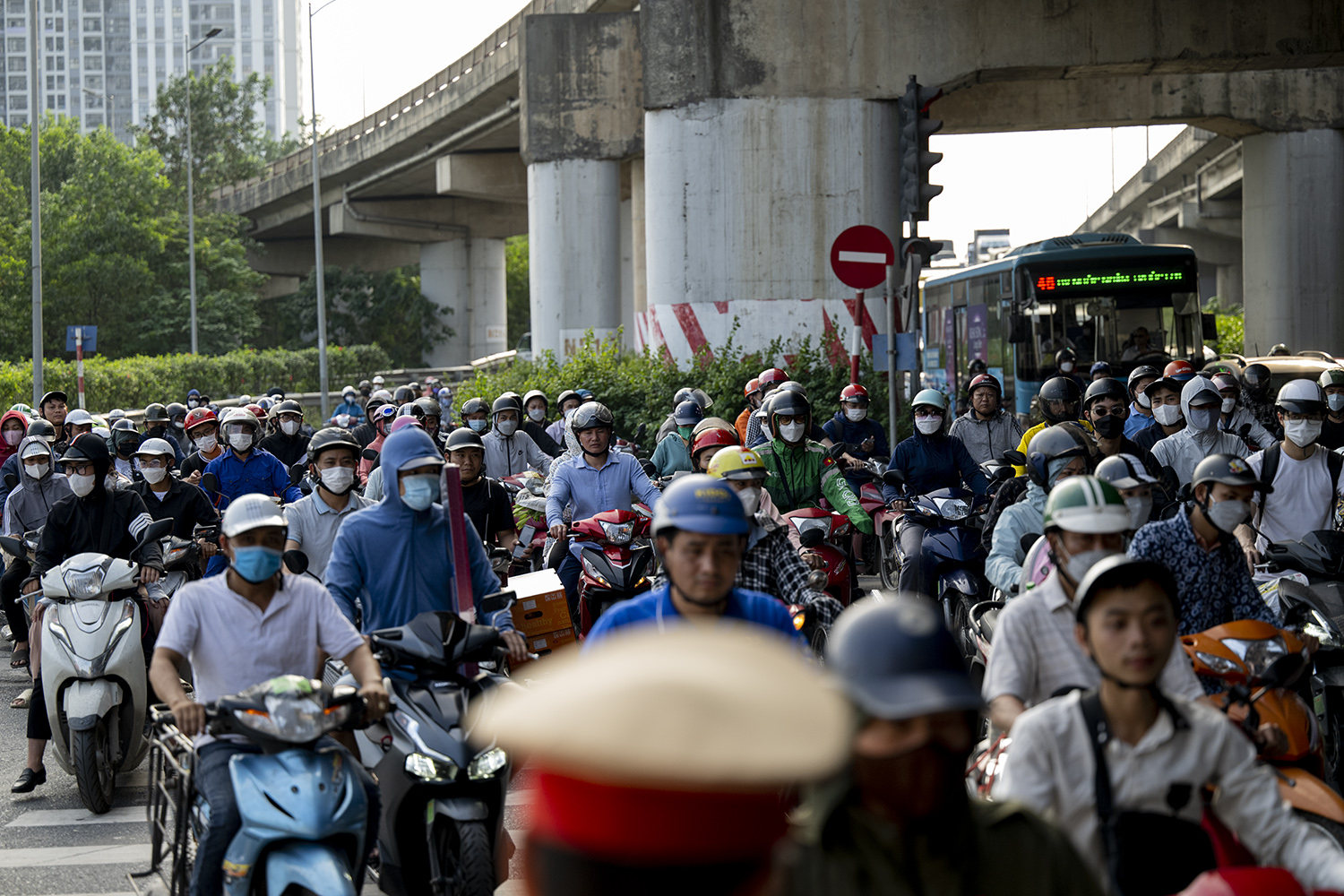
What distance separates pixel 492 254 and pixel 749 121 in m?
43.6

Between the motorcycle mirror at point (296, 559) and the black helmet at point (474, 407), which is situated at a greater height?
the black helmet at point (474, 407)

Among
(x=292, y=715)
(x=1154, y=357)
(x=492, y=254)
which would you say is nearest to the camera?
(x=292, y=715)

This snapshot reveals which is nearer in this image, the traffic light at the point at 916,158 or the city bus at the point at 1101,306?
the traffic light at the point at 916,158

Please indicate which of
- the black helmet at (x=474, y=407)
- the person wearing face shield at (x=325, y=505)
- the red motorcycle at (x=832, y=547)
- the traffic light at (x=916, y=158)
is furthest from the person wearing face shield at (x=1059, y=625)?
the black helmet at (x=474, y=407)

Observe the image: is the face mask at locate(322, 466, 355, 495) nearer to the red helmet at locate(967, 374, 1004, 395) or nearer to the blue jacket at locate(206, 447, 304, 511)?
the blue jacket at locate(206, 447, 304, 511)

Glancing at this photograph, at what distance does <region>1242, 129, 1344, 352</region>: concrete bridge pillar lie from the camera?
3238cm

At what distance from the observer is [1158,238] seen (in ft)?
218

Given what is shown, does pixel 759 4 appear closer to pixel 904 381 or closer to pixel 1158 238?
pixel 904 381

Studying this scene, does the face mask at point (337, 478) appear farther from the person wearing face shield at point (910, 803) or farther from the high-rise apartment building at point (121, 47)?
the high-rise apartment building at point (121, 47)

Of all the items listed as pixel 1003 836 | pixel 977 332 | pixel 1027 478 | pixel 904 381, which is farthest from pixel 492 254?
pixel 1003 836

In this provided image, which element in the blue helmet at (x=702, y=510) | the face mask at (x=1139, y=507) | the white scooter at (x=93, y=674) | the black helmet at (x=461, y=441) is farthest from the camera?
the black helmet at (x=461, y=441)

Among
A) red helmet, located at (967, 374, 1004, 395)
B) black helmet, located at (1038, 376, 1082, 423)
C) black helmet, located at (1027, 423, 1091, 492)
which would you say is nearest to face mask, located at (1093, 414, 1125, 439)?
black helmet, located at (1027, 423, 1091, 492)

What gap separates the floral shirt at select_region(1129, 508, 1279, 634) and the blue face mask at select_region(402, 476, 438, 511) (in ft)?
8.79

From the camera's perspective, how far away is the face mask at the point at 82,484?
859 cm
